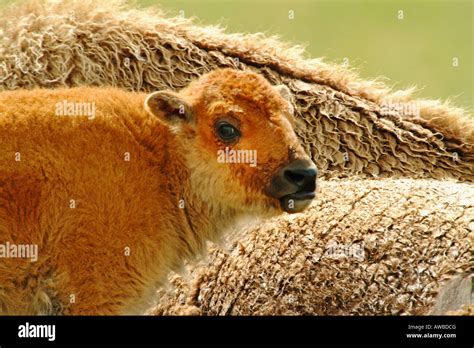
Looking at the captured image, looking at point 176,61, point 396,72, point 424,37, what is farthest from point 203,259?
point 424,37

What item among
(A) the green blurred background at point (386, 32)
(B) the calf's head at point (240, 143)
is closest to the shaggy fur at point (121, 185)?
(B) the calf's head at point (240, 143)

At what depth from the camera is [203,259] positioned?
7887 millimetres

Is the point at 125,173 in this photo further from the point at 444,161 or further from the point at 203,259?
the point at 444,161

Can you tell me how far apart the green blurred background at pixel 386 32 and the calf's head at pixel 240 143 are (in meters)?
11.3

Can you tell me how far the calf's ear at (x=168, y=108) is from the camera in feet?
23.9

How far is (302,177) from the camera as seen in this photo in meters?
7.10

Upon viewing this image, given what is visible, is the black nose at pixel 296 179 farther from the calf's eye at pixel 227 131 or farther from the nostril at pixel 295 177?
the calf's eye at pixel 227 131

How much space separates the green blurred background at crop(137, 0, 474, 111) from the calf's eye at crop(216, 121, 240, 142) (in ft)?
37.5

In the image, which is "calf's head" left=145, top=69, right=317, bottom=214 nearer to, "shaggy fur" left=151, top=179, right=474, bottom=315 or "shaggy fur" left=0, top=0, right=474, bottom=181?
"shaggy fur" left=151, top=179, right=474, bottom=315

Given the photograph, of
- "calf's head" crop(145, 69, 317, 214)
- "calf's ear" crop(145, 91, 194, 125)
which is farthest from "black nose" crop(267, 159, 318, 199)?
"calf's ear" crop(145, 91, 194, 125)

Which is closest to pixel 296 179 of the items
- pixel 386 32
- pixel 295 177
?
pixel 295 177

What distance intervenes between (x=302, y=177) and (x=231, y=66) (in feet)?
12.8

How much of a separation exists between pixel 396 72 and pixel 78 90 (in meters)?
12.5
